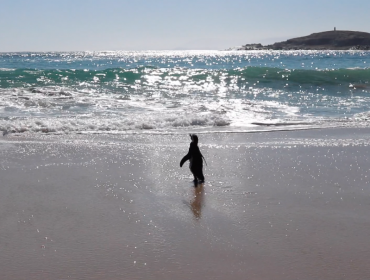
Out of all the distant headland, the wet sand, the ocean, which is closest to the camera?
the wet sand

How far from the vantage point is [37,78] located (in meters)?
25.5

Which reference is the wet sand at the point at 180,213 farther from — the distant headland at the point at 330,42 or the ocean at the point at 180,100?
the distant headland at the point at 330,42

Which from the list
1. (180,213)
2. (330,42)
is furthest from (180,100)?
(330,42)

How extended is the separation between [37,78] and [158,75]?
6.74 m

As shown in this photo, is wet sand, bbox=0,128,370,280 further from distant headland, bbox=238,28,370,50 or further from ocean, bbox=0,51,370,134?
distant headland, bbox=238,28,370,50

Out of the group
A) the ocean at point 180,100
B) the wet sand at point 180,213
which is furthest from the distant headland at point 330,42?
the wet sand at point 180,213

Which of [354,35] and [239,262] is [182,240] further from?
[354,35]

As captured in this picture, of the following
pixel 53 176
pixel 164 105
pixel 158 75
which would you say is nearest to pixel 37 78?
pixel 158 75

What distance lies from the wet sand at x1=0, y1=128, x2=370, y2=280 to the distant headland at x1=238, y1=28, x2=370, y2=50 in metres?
111

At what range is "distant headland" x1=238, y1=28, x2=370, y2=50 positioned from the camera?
118 m

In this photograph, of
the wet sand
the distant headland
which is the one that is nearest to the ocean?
the wet sand

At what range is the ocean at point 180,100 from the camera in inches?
457

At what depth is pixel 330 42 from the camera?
403ft

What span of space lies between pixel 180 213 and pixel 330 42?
12539 centimetres
